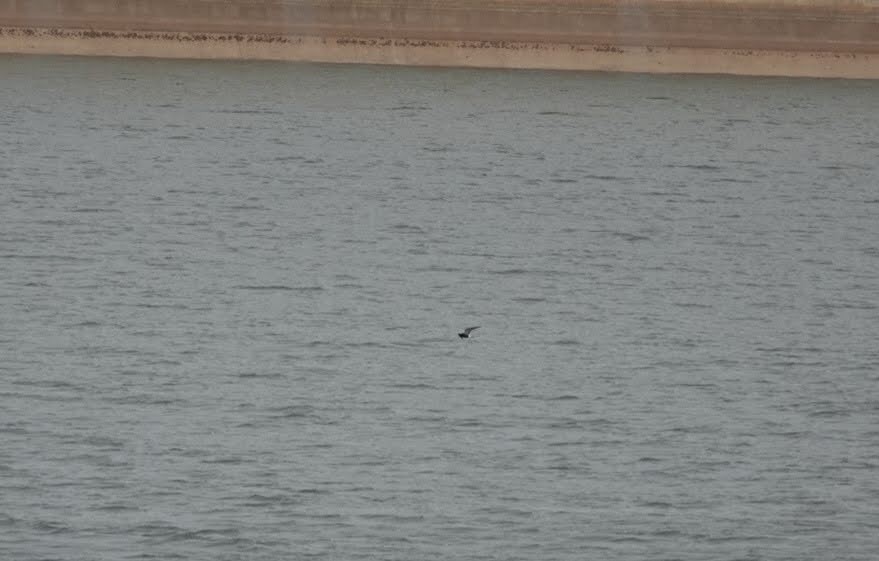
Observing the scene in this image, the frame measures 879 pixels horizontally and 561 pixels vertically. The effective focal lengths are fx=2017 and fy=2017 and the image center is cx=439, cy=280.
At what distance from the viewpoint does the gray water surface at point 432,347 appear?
931 inches

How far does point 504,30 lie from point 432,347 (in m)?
44.1

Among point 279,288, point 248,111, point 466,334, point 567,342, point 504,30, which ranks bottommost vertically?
point 248,111

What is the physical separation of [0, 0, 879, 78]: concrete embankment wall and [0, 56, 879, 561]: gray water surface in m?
12.5

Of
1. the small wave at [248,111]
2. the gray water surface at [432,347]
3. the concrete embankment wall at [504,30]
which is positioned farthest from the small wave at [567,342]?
the concrete embankment wall at [504,30]

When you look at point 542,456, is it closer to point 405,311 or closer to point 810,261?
point 405,311

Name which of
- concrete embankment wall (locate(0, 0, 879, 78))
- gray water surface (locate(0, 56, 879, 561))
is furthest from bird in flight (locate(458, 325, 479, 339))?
concrete embankment wall (locate(0, 0, 879, 78))

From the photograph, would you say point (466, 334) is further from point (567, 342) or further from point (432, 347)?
point (567, 342)

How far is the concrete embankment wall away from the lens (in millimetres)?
74625

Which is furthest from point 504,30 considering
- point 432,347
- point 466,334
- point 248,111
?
point 466,334

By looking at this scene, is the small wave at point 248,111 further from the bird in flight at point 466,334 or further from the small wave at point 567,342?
the small wave at point 567,342

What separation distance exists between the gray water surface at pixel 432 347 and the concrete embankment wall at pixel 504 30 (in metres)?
12.5

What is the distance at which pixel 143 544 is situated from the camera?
880 inches

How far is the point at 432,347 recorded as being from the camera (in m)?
32.5

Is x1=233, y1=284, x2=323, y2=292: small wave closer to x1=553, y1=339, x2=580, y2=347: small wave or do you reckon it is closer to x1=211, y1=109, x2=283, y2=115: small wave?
x1=553, y1=339, x2=580, y2=347: small wave
